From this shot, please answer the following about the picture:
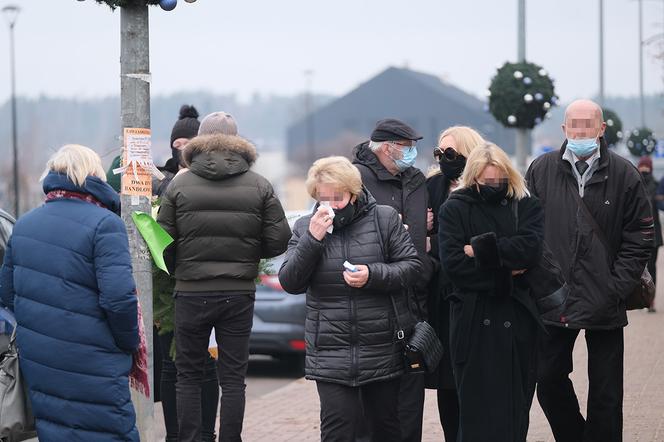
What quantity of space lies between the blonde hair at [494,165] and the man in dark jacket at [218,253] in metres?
1.44

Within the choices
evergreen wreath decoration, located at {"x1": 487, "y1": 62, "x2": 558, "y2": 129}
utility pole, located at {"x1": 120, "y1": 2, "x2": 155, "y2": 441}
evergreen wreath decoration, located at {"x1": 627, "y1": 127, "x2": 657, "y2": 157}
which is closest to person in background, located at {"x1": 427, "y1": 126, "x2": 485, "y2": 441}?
utility pole, located at {"x1": 120, "y1": 2, "x2": 155, "y2": 441}

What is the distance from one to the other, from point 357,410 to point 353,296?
597 mm

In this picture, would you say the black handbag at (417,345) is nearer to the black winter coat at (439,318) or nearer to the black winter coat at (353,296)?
the black winter coat at (353,296)

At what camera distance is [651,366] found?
11883 mm

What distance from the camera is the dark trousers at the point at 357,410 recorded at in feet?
20.6

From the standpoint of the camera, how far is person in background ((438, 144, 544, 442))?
6152 millimetres

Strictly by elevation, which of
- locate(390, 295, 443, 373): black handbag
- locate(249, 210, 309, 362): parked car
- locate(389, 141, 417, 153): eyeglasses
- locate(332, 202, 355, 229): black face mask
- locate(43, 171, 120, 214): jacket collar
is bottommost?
locate(249, 210, 309, 362): parked car

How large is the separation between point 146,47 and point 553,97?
12.9m

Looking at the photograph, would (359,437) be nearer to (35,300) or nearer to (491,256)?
(491,256)

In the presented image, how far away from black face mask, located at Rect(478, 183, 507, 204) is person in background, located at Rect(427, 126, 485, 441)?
3.27 ft

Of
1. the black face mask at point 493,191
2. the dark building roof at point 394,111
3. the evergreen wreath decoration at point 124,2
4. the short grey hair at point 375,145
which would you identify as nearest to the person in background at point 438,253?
the short grey hair at point 375,145

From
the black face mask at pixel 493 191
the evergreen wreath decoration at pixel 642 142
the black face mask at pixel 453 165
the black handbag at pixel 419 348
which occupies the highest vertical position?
the evergreen wreath decoration at pixel 642 142

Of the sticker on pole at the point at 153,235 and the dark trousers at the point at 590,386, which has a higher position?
the sticker on pole at the point at 153,235

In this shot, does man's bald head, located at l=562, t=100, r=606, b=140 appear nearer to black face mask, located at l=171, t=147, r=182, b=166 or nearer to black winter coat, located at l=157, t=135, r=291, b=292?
black winter coat, located at l=157, t=135, r=291, b=292
